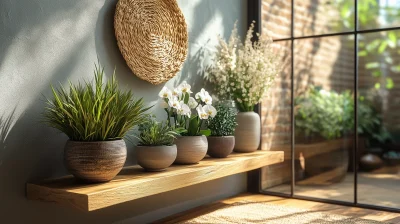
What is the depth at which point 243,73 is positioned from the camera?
314cm

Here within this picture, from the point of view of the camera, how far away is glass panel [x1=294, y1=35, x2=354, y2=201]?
3613mm

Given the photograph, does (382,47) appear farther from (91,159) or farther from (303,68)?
(91,159)

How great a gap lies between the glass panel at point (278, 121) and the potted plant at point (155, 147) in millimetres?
1401

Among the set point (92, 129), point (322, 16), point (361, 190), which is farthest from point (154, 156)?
point (322, 16)

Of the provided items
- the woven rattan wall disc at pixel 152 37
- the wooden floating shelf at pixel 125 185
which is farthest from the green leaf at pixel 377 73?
the woven rattan wall disc at pixel 152 37

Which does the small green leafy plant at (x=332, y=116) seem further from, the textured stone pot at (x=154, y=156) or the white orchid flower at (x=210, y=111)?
the textured stone pot at (x=154, y=156)

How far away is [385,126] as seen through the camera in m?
4.72

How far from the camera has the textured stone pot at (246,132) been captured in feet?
10.4

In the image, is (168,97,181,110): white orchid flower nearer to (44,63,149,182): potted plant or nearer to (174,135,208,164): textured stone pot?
(174,135,208,164): textured stone pot

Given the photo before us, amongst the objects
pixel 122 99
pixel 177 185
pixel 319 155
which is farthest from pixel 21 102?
pixel 319 155

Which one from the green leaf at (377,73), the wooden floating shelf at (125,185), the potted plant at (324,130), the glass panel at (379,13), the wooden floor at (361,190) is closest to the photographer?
the wooden floating shelf at (125,185)

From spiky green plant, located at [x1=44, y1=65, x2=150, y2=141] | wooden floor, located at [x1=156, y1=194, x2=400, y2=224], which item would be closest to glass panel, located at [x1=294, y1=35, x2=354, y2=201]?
wooden floor, located at [x1=156, y1=194, x2=400, y2=224]

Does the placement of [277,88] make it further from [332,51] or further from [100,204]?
[100,204]

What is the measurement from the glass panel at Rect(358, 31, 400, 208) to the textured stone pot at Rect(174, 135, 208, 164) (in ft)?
7.98
